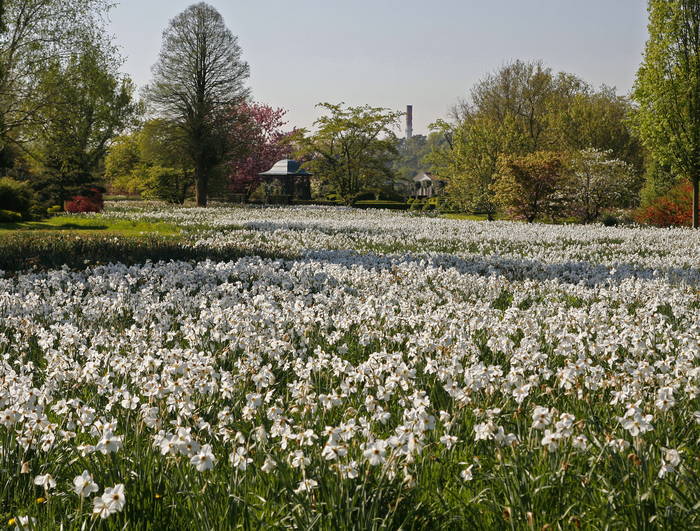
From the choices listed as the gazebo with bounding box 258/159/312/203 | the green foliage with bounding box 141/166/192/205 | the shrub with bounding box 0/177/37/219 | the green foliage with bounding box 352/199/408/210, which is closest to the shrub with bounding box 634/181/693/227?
the green foliage with bounding box 352/199/408/210

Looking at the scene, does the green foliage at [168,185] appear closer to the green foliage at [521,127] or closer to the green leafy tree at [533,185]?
the green foliage at [521,127]

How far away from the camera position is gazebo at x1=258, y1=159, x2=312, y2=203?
5853cm

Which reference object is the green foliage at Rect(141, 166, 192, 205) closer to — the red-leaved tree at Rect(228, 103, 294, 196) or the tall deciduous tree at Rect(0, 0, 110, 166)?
the red-leaved tree at Rect(228, 103, 294, 196)

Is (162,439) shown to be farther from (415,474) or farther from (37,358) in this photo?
(37,358)

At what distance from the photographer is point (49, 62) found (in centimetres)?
2623

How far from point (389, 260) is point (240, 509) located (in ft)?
31.5

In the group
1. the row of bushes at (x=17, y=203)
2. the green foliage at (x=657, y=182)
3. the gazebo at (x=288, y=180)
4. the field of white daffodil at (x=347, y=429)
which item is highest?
the gazebo at (x=288, y=180)

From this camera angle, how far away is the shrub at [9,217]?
25172 mm

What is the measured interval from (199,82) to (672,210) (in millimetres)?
33190

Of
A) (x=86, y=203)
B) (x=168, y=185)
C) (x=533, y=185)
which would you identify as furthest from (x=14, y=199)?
(x=168, y=185)

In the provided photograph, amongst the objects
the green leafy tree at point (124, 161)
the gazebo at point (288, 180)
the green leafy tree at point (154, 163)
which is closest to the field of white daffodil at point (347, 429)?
the green leafy tree at point (154, 163)

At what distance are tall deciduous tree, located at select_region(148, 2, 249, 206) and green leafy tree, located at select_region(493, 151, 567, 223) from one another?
73.4ft

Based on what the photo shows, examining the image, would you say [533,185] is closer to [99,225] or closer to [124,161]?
[99,225]

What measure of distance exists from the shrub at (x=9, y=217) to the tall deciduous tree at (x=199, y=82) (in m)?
19.1
